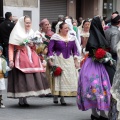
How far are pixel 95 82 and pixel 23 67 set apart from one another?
7.69 ft

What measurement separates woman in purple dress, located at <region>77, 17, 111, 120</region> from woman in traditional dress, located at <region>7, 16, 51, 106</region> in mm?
1979

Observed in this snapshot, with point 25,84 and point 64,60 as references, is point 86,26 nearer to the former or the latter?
point 64,60

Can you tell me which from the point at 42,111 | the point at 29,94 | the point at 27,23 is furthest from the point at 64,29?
the point at 42,111

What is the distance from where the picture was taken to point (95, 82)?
9.77m

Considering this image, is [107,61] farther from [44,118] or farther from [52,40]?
[52,40]

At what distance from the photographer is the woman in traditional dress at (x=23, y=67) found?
38.2 ft

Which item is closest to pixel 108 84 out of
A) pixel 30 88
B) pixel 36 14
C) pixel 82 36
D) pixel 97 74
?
pixel 97 74

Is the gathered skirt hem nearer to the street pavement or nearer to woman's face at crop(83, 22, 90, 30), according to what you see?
the street pavement

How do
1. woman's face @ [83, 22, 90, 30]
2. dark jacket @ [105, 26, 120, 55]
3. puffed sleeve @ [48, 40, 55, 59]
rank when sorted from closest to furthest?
dark jacket @ [105, 26, 120, 55] < puffed sleeve @ [48, 40, 55, 59] < woman's face @ [83, 22, 90, 30]

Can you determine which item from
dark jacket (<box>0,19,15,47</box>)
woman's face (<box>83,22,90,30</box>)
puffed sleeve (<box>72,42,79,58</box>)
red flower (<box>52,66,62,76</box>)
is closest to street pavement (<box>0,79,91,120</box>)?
red flower (<box>52,66,62,76</box>)

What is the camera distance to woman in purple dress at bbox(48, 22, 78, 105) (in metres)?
12.0

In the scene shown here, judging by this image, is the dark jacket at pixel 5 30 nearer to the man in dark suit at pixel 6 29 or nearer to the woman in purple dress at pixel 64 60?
the man in dark suit at pixel 6 29

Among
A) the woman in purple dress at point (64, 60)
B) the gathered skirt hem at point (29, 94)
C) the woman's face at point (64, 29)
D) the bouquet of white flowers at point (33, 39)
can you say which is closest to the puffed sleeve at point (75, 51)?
the woman in purple dress at point (64, 60)

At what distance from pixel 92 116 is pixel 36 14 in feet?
50.1
